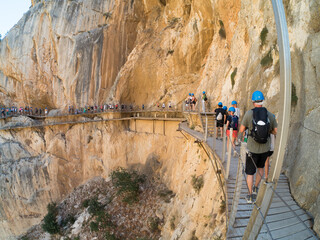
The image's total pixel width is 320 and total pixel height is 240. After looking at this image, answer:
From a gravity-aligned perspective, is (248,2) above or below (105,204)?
above

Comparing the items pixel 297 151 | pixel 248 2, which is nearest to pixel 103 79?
pixel 248 2

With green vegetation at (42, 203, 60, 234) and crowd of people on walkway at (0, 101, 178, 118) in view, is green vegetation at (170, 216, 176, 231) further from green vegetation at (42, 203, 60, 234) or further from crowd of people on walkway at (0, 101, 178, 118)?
green vegetation at (42, 203, 60, 234)

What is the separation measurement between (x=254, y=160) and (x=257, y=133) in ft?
1.89

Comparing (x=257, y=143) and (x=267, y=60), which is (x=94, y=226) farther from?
(x=267, y=60)

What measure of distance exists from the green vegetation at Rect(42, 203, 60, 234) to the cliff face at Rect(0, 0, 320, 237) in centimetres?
218

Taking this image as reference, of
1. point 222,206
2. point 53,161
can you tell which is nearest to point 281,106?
point 222,206

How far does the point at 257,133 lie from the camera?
3.42 metres

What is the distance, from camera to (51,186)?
22891 millimetres

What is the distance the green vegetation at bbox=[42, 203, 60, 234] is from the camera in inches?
714

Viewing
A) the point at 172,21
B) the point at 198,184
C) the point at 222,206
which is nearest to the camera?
the point at 222,206

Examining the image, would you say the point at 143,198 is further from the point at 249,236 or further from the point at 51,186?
the point at 249,236

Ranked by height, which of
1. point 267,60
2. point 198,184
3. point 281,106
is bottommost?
point 198,184

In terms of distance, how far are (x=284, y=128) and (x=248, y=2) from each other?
39.5ft

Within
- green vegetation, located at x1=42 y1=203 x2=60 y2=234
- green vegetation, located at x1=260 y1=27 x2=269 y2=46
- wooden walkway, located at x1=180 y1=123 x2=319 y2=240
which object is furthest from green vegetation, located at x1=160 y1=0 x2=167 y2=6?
green vegetation, located at x1=42 y1=203 x2=60 y2=234
